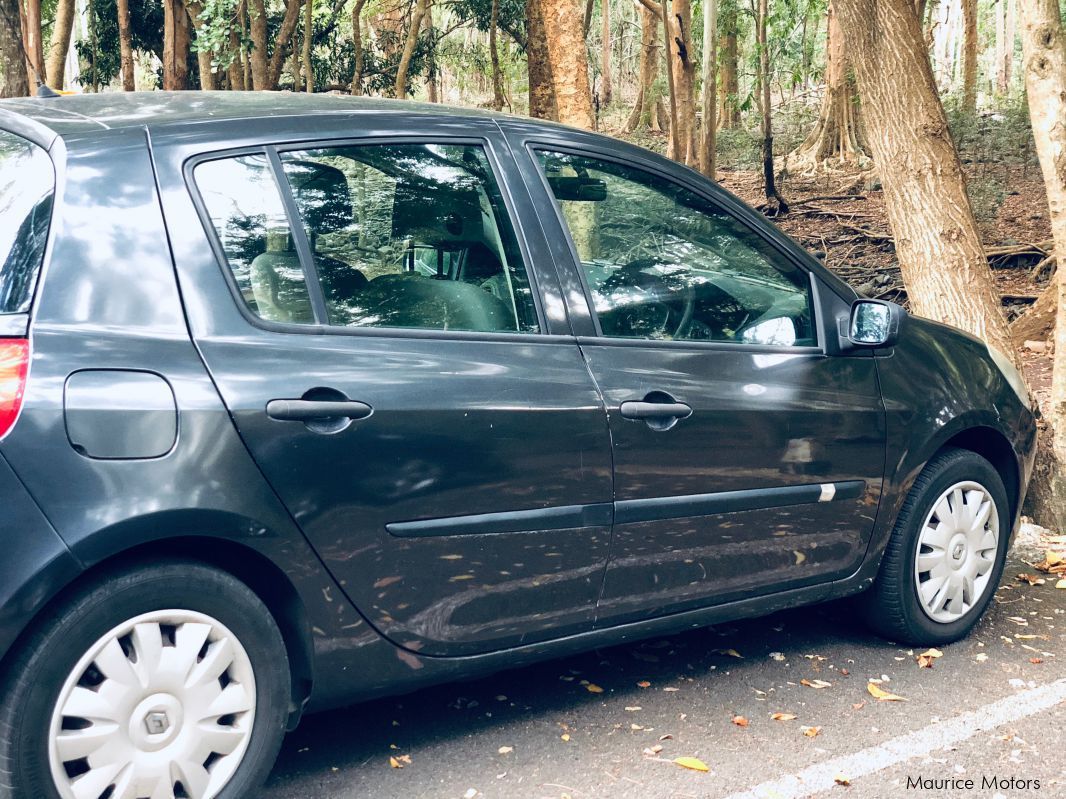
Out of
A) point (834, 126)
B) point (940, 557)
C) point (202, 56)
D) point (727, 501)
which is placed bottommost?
point (940, 557)

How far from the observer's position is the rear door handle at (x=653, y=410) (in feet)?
11.3

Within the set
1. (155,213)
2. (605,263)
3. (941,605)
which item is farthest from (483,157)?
(941,605)

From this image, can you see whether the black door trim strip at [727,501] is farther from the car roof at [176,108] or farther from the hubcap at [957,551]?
the car roof at [176,108]

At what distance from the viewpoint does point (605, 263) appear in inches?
144

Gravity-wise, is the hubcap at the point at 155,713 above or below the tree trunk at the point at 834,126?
below

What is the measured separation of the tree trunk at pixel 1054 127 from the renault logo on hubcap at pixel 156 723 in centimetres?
483

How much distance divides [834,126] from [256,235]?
60.2 ft

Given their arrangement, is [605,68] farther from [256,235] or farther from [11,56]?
[256,235]

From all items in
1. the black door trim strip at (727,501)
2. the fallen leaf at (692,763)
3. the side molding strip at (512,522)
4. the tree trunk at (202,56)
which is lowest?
the fallen leaf at (692,763)

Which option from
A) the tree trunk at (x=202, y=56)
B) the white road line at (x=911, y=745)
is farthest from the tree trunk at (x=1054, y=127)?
the tree trunk at (x=202, y=56)

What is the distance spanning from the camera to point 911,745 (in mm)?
3621

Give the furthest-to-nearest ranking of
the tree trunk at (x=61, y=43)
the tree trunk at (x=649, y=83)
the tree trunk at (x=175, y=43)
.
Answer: the tree trunk at (x=649, y=83) → the tree trunk at (x=175, y=43) → the tree trunk at (x=61, y=43)

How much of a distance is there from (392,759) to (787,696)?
1.40m

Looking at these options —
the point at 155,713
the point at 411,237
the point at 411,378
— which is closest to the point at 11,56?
the point at 411,237
